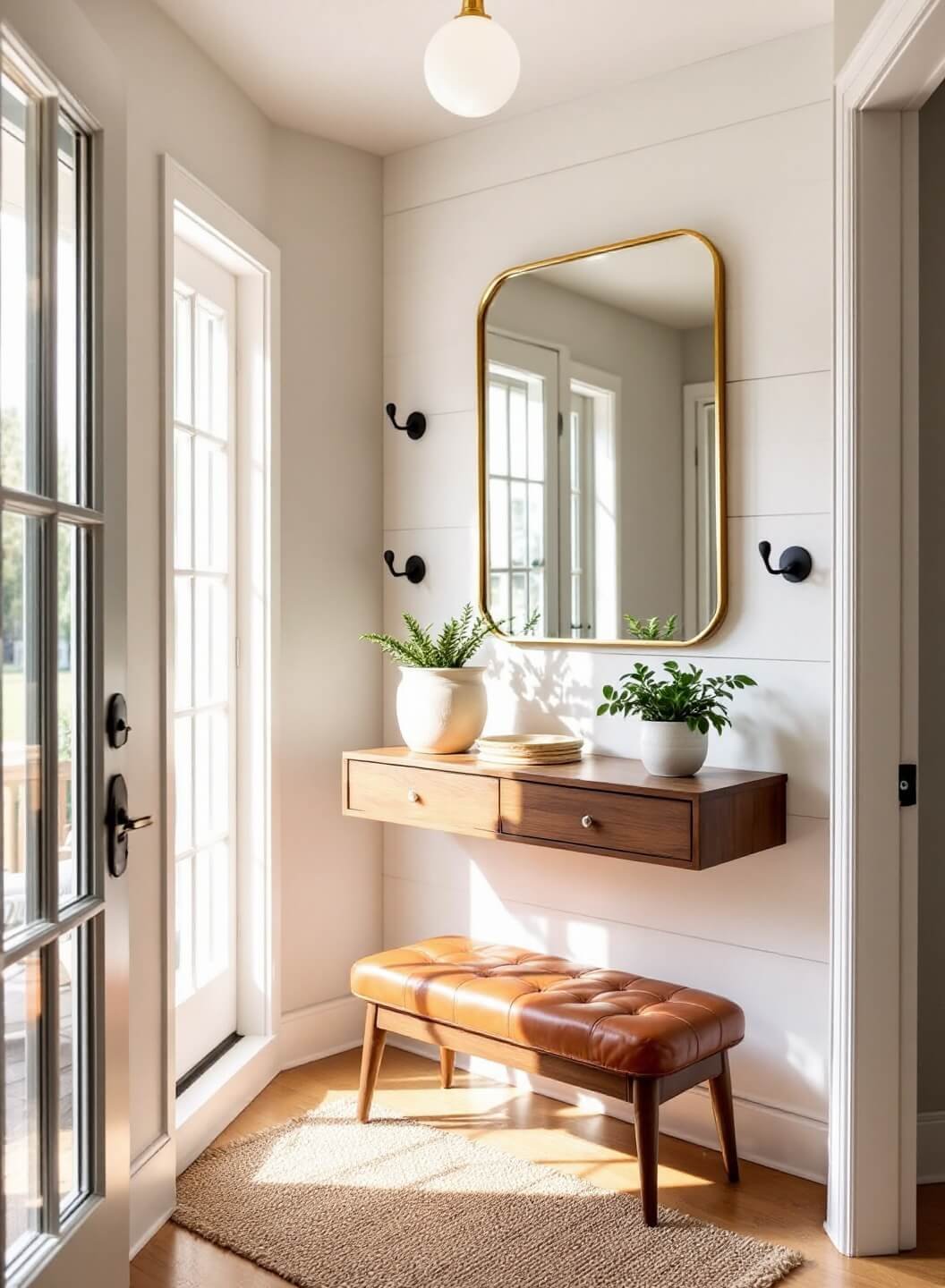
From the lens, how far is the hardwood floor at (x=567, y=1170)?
2.15m

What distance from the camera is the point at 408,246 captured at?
3.29 metres

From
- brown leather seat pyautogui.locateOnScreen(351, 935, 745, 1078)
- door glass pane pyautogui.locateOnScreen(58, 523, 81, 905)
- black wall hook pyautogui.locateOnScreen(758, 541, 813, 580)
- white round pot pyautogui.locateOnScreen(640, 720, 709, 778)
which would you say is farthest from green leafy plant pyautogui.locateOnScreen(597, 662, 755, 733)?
door glass pane pyautogui.locateOnScreen(58, 523, 81, 905)

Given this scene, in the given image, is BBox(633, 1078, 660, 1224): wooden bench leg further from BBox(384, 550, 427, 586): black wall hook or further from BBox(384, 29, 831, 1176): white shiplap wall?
BBox(384, 550, 427, 586): black wall hook

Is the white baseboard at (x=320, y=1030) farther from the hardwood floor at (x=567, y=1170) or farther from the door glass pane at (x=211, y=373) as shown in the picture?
the door glass pane at (x=211, y=373)

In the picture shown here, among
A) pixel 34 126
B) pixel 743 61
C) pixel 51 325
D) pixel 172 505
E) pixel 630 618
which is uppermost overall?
pixel 743 61

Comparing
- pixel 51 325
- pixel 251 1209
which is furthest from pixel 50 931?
pixel 251 1209

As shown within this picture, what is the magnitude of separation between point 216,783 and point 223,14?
5.91ft

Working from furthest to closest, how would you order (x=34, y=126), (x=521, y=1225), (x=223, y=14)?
1. (x=223, y=14)
2. (x=521, y=1225)
3. (x=34, y=126)

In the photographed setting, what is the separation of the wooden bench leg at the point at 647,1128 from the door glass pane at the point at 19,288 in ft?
5.24

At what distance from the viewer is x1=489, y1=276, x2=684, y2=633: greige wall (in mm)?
2764

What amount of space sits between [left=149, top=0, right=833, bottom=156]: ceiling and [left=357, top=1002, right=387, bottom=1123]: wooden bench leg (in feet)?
7.37

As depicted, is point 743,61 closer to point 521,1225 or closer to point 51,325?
point 51,325

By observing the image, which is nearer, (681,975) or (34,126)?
(34,126)

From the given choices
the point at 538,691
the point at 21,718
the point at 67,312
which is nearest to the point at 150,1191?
the point at 21,718
